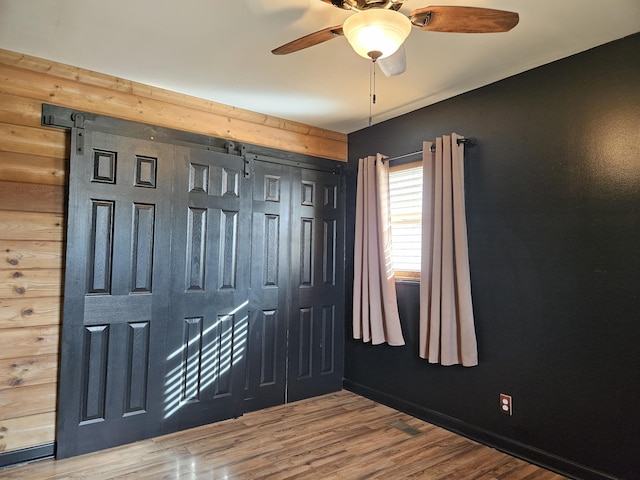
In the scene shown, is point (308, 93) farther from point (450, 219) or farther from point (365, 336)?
point (365, 336)

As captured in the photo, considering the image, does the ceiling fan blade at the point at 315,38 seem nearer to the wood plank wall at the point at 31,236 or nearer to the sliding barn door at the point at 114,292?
the sliding barn door at the point at 114,292

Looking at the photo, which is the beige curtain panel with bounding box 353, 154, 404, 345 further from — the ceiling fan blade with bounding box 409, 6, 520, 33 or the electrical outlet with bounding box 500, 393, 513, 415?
the ceiling fan blade with bounding box 409, 6, 520, 33

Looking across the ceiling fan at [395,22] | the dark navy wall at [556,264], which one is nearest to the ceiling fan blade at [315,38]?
the ceiling fan at [395,22]

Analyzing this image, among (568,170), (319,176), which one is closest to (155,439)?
(319,176)

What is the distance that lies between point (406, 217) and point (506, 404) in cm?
155

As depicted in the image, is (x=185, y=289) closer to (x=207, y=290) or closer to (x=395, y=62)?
(x=207, y=290)

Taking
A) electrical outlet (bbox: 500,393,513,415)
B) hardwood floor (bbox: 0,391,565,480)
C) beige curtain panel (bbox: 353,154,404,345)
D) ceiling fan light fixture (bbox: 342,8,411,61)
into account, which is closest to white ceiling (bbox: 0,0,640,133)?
ceiling fan light fixture (bbox: 342,8,411,61)

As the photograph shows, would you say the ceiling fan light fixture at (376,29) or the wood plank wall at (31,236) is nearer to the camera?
the ceiling fan light fixture at (376,29)

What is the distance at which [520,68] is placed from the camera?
271 centimetres

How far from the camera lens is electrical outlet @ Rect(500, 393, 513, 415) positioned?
2.75 metres

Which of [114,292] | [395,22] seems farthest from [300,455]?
[395,22]

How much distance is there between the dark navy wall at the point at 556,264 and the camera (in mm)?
2285

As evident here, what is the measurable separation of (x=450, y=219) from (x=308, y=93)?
1397 mm

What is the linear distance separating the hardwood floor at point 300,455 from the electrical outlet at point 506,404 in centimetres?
28
